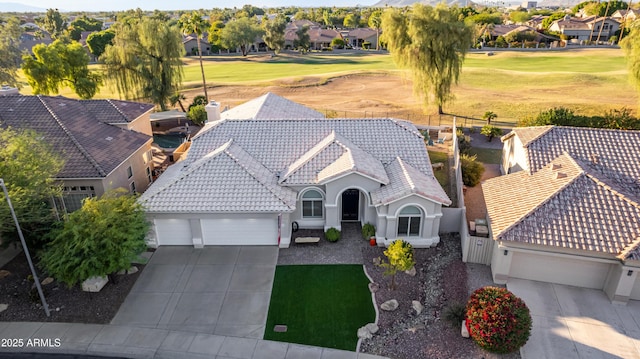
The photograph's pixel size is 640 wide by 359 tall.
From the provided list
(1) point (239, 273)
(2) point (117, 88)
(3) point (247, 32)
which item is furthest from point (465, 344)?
(3) point (247, 32)

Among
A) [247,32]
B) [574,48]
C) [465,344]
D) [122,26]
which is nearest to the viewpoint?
[465,344]

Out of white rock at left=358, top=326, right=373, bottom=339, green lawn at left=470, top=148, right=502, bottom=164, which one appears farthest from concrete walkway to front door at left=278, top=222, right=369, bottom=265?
green lawn at left=470, top=148, right=502, bottom=164

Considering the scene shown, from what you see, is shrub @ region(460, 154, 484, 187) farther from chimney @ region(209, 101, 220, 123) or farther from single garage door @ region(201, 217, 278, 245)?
chimney @ region(209, 101, 220, 123)

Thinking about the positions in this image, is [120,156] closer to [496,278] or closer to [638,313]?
[496,278]

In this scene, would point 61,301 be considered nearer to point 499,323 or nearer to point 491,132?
point 499,323

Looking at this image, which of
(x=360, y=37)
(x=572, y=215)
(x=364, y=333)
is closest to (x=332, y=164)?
(x=364, y=333)

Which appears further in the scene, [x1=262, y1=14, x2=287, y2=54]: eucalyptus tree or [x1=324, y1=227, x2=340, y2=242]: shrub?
[x1=262, y1=14, x2=287, y2=54]: eucalyptus tree
